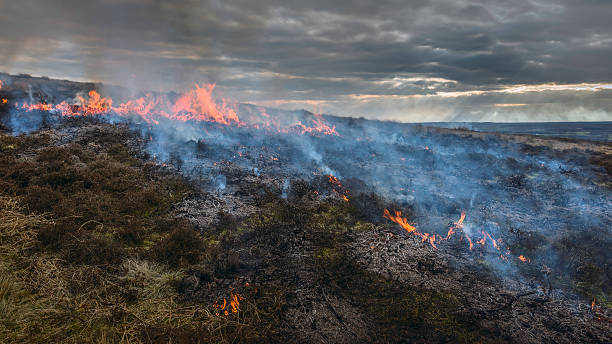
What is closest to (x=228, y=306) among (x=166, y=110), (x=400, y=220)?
(x=400, y=220)

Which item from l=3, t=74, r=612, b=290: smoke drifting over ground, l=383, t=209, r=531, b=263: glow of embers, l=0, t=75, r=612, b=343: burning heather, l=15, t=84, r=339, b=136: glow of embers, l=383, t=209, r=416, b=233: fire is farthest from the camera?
l=15, t=84, r=339, b=136: glow of embers

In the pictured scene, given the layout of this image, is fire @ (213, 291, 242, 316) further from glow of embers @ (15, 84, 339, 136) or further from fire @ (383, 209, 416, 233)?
glow of embers @ (15, 84, 339, 136)

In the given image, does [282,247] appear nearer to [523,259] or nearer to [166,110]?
[523,259]

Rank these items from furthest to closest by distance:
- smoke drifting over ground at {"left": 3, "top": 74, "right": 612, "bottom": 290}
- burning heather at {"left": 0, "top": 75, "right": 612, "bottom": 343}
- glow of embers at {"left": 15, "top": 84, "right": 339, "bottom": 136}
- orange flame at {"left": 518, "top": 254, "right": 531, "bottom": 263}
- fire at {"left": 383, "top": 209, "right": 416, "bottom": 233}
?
glow of embers at {"left": 15, "top": 84, "right": 339, "bottom": 136}
fire at {"left": 383, "top": 209, "right": 416, "bottom": 233}
smoke drifting over ground at {"left": 3, "top": 74, "right": 612, "bottom": 290}
orange flame at {"left": 518, "top": 254, "right": 531, "bottom": 263}
burning heather at {"left": 0, "top": 75, "right": 612, "bottom": 343}

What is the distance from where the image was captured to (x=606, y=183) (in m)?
15.2

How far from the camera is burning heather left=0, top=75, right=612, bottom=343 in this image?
5.38 metres

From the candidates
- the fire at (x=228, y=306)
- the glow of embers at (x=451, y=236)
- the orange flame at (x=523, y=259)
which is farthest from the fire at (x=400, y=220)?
the fire at (x=228, y=306)

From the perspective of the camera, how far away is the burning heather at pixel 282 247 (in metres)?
5.38

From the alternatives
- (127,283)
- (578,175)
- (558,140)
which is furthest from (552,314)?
(558,140)

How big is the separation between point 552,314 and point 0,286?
10.4 m

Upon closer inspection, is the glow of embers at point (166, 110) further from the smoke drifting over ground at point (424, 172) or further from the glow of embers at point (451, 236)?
the glow of embers at point (451, 236)

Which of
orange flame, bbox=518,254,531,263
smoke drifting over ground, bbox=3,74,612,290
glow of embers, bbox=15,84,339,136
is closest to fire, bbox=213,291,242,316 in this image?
smoke drifting over ground, bbox=3,74,612,290

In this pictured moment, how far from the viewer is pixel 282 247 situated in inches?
321

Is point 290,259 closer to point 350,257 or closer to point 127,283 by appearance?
point 350,257
